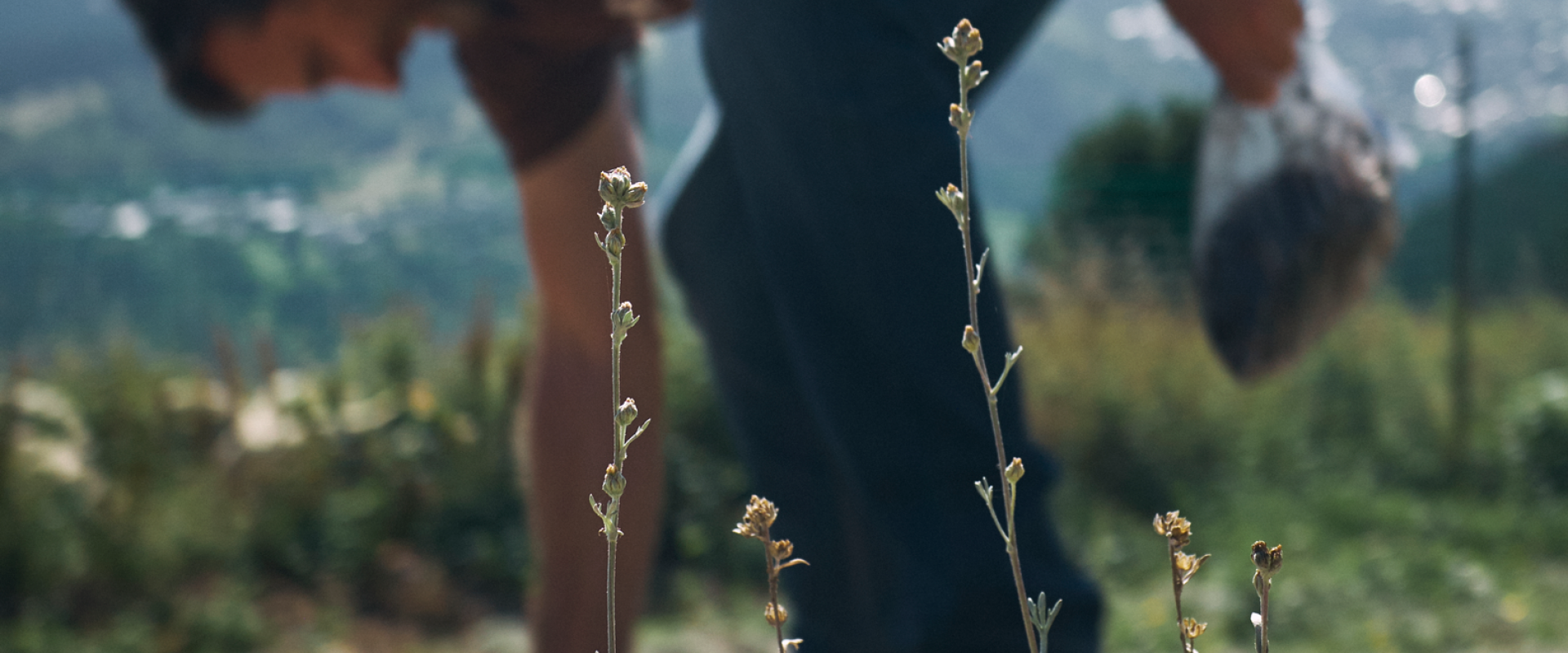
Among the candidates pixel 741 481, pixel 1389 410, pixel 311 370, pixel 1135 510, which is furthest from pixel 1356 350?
pixel 311 370

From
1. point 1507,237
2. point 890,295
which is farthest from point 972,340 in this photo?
point 1507,237

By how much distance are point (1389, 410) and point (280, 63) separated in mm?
5120

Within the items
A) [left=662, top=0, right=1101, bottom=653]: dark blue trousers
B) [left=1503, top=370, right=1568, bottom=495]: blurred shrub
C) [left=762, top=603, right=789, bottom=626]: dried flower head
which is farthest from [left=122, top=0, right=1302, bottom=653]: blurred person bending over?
[left=1503, top=370, right=1568, bottom=495]: blurred shrub

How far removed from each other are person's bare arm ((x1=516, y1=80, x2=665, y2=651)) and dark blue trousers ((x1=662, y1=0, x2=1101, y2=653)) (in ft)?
1.29

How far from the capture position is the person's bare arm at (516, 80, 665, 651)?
171 cm

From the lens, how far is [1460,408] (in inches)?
214

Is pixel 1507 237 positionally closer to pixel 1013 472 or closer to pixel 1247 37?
pixel 1247 37

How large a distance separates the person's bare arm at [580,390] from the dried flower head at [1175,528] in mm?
1136

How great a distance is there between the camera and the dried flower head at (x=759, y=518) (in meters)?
0.56

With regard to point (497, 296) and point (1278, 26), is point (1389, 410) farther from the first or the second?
point (1278, 26)

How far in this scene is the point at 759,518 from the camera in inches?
22.4

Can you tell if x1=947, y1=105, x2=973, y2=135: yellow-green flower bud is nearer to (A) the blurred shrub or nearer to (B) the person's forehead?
(B) the person's forehead

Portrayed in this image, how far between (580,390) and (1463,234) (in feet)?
18.7

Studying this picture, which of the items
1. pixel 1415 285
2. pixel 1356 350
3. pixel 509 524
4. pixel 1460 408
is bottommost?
pixel 509 524
